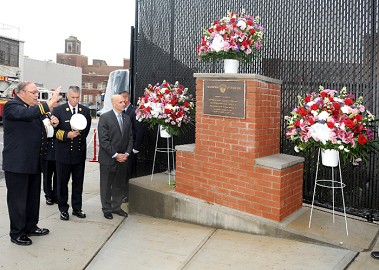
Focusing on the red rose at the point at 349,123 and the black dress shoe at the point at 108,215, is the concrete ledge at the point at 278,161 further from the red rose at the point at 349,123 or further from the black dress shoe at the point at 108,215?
the black dress shoe at the point at 108,215

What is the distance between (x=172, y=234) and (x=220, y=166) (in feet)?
3.59

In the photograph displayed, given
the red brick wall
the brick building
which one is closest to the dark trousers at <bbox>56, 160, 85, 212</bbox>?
the red brick wall

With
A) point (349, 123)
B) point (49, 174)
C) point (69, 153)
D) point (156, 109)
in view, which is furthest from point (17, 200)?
point (349, 123)

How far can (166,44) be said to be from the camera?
7496 mm

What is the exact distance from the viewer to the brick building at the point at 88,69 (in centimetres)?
7819

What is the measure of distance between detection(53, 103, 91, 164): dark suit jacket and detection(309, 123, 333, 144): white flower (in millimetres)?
3270

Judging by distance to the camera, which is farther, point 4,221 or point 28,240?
point 4,221

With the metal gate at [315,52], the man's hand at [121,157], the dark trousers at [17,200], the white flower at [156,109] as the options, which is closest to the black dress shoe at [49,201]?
the man's hand at [121,157]

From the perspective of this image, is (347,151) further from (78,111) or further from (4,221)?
(4,221)

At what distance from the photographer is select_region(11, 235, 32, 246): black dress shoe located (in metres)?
4.58

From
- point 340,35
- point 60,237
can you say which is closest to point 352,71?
point 340,35

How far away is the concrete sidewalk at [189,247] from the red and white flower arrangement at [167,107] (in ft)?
5.50

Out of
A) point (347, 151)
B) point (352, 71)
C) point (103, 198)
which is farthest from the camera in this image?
point (103, 198)

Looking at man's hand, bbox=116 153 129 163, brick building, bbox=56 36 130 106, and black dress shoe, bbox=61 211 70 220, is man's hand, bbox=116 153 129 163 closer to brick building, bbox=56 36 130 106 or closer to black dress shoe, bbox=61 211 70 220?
black dress shoe, bbox=61 211 70 220
